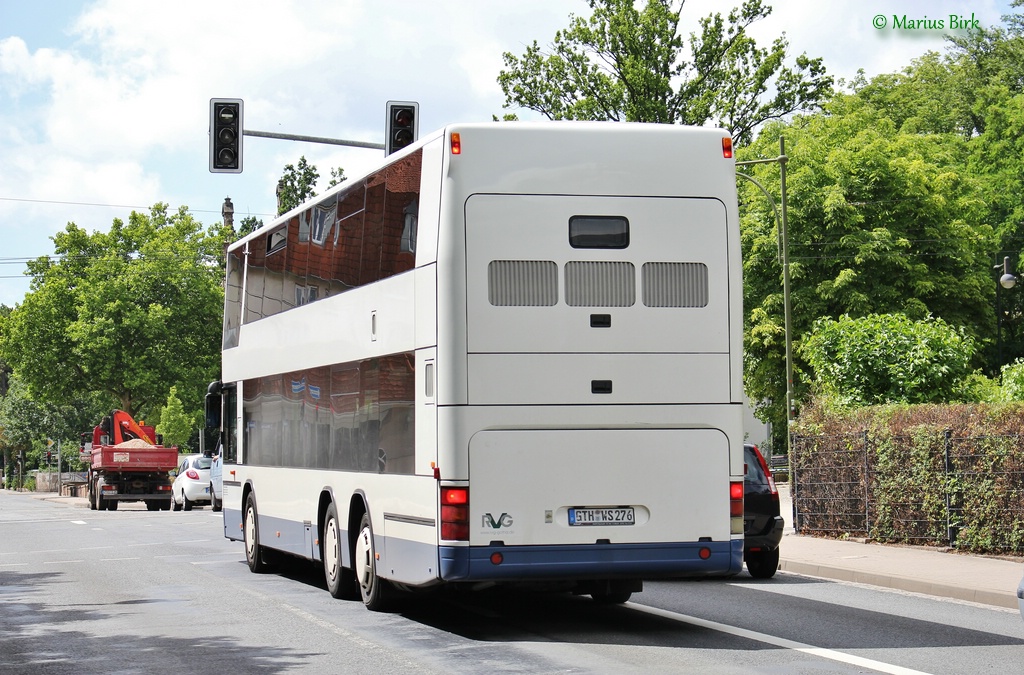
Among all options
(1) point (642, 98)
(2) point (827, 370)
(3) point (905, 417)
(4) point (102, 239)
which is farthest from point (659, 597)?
(4) point (102, 239)

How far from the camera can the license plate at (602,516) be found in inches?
452

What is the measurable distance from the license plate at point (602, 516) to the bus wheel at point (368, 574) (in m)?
2.32

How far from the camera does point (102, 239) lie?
78812mm

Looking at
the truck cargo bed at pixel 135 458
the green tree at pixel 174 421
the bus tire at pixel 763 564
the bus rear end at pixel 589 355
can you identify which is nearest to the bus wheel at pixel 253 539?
the bus tire at pixel 763 564

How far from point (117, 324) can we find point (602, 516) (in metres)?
66.6

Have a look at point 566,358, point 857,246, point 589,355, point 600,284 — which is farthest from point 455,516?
point 857,246

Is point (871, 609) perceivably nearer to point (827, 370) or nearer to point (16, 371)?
point (827, 370)

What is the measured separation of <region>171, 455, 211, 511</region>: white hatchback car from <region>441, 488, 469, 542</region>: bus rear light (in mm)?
32507

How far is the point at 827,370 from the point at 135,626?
19.2 m

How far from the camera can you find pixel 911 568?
1705 cm

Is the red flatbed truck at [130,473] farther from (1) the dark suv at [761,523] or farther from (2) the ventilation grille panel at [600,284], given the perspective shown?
(2) the ventilation grille panel at [600,284]

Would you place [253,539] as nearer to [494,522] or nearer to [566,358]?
[494,522]

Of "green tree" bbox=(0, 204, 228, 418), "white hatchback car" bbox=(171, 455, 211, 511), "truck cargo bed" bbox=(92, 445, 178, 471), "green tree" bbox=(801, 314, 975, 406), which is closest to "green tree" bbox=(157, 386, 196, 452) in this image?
"green tree" bbox=(0, 204, 228, 418)

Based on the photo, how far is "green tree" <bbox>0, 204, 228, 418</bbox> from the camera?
245 ft
